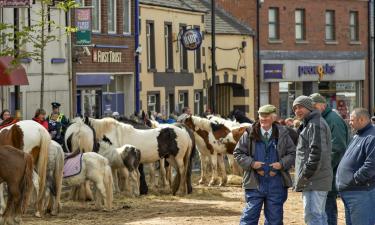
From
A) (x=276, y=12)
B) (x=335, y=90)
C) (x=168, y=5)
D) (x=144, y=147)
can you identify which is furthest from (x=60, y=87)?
(x=335, y=90)

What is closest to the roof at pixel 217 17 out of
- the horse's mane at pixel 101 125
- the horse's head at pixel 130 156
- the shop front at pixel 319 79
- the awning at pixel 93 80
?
the shop front at pixel 319 79

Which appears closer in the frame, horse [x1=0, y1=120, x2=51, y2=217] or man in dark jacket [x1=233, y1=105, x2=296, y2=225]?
man in dark jacket [x1=233, y1=105, x2=296, y2=225]

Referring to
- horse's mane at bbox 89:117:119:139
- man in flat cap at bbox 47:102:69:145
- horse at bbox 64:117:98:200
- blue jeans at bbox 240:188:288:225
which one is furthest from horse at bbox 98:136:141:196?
blue jeans at bbox 240:188:288:225

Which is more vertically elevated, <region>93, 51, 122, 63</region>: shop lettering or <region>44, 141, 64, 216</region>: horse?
<region>93, 51, 122, 63</region>: shop lettering

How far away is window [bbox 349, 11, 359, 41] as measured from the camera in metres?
62.8

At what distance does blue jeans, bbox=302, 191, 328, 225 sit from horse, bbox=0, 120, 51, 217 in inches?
260

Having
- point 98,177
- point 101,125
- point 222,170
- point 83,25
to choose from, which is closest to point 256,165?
point 98,177

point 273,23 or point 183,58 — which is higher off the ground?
point 273,23

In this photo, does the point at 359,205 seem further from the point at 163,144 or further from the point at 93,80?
the point at 93,80

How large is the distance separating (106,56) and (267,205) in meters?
26.1

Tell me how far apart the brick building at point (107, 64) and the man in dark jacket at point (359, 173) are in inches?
941

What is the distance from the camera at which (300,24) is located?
194 feet

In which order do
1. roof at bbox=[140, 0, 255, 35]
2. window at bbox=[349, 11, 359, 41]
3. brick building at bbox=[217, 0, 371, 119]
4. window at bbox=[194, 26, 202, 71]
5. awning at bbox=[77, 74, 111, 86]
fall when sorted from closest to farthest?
awning at bbox=[77, 74, 111, 86] < roof at bbox=[140, 0, 255, 35] < window at bbox=[194, 26, 202, 71] < brick building at bbox=[217, 0, 371, 119] < window at bbox=[349, 11, 359, 41]

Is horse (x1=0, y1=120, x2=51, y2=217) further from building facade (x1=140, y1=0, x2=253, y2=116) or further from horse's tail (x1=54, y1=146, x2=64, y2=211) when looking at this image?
building facade (x1=140, y1=0, x2=253, y2=116)
